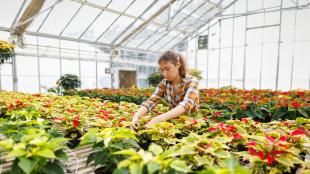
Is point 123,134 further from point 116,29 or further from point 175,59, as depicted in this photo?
point 116,29

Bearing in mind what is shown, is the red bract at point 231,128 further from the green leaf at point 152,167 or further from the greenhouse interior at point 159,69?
the green leaf at point 152,167

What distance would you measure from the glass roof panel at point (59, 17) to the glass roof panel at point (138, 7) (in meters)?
2.69

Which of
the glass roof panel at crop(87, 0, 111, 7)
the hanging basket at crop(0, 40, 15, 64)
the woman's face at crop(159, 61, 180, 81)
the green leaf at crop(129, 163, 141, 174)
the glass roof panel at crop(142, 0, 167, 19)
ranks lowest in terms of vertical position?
the green leaf at crop(129, 163, 141, 174)

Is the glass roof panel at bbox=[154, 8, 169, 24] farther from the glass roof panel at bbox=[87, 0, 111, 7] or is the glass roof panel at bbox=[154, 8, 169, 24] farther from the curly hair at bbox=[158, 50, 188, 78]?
the curly hair at bbox=[158, 50, 188, 78]

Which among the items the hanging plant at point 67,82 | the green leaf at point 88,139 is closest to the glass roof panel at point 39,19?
the hanging plant at point 67,82

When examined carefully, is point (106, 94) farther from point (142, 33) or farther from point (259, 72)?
point (259, 72)

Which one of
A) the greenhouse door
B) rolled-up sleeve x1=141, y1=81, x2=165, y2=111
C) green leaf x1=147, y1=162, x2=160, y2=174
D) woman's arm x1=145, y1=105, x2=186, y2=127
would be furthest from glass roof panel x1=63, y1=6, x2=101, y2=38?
green leaf x1=147, y1=162, x2=160, y2=174

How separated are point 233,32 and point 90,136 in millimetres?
14327

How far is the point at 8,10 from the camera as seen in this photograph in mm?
8422

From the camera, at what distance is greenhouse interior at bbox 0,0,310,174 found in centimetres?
111

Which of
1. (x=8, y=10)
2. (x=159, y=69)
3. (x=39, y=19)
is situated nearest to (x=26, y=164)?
(x=159, y=69)

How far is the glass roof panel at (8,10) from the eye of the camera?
8203 millimetres

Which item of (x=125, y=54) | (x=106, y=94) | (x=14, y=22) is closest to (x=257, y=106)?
(x=106, y=94)

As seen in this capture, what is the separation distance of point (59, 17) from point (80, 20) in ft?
3.16
